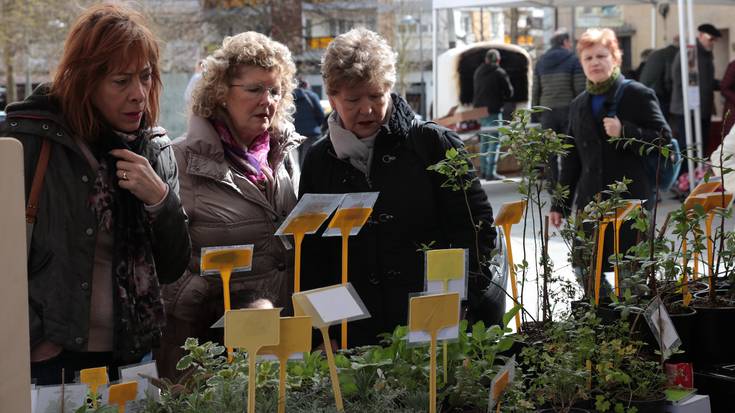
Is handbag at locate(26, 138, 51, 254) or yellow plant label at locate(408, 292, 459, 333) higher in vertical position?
handbag at locate(26, 138, 51, 254)

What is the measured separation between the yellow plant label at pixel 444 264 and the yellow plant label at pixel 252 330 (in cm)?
43

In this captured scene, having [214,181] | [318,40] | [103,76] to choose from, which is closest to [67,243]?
[103,76]

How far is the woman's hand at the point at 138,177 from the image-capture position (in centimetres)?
223

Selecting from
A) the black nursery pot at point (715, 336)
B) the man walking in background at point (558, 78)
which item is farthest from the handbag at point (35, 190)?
the man walking in background at point (558, 78)

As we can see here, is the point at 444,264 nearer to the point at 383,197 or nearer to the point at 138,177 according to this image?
the point at 138,177

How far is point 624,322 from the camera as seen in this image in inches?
73.9

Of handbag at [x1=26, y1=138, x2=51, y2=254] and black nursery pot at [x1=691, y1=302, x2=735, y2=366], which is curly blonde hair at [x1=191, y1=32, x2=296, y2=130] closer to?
handbag at [x1=26, y1=138, x2=51, y2=254]

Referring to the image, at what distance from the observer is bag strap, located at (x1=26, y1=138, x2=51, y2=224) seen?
218cm

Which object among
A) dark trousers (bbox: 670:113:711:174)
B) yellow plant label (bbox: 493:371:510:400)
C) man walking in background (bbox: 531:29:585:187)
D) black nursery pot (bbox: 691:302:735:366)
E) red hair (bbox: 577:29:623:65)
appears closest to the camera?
yellow plant label (bbox: 493:371:510:400)

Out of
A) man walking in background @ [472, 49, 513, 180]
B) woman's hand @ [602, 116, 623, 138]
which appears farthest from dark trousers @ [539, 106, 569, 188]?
woman's hand @ [602, 116, 623, 138]

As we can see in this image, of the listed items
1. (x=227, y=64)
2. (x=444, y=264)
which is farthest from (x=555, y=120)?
(x=444, y=264)

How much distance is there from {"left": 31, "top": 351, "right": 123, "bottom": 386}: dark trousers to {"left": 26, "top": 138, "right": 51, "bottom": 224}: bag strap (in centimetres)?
31

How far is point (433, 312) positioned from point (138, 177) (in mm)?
901

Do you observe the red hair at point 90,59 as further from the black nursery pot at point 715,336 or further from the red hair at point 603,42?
the red hair at point 603,42
